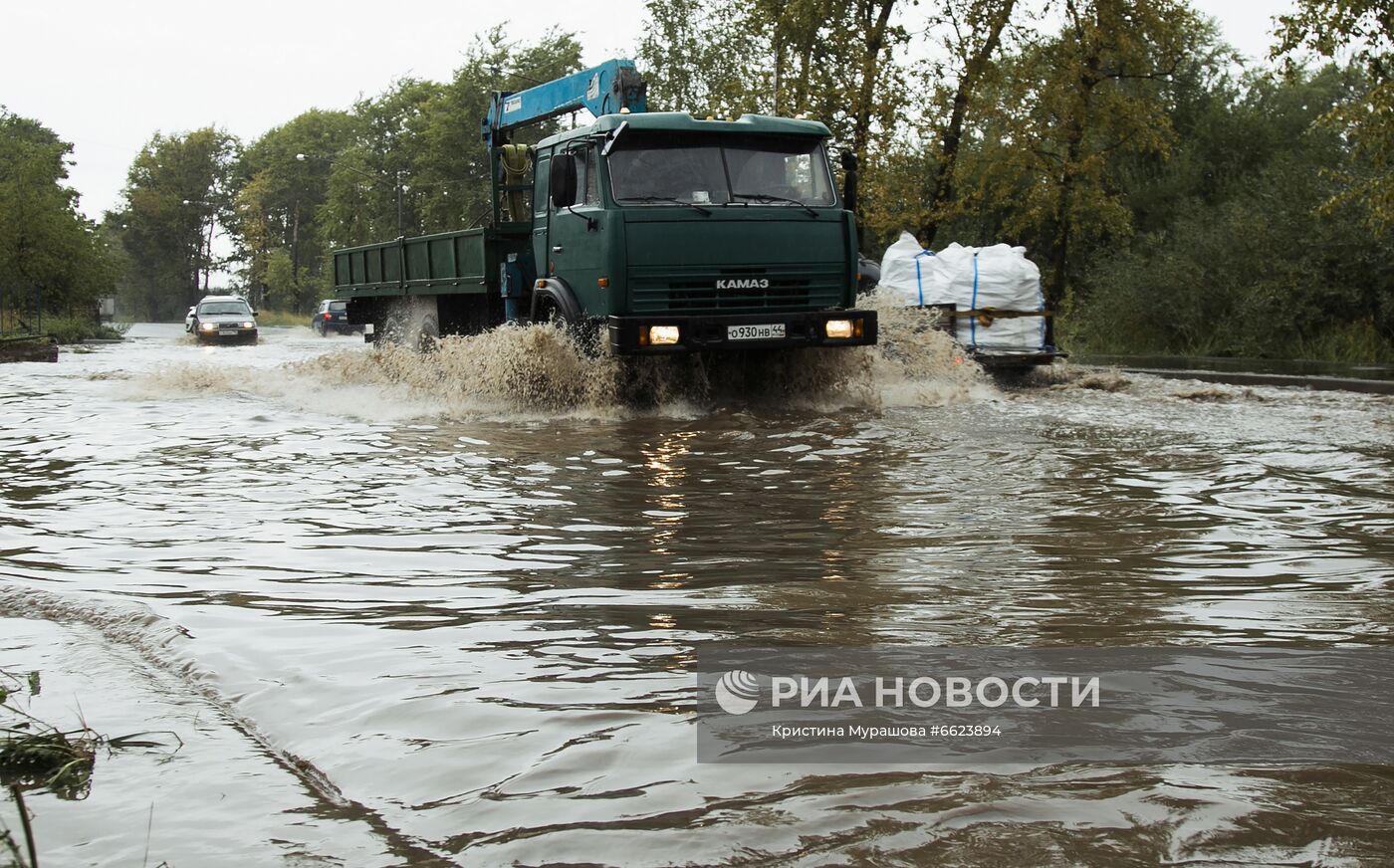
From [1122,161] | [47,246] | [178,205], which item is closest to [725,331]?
[1122,161]

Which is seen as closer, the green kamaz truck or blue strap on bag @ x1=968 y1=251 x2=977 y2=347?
the green kamaz truck

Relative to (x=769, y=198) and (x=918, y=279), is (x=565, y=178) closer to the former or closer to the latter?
(x=769, y=198)

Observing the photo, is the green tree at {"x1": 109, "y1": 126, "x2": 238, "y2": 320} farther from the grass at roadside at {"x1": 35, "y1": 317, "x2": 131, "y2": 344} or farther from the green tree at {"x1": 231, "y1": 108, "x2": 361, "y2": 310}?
the grass at roadside at {"x1": 35, "y1": 317, "x2": 131, "y2": 344}

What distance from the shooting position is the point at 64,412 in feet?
48.1

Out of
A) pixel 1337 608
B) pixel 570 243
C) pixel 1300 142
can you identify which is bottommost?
pixel 1337 608

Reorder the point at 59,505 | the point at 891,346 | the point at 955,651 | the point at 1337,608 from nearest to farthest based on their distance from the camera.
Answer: the point at 955,651 < the point at 1337,608 < the point at 59,505 < the point at 891,346

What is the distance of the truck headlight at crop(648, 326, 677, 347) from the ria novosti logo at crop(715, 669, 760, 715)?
9006 mm

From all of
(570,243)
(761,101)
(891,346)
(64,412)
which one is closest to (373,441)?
(570,243)

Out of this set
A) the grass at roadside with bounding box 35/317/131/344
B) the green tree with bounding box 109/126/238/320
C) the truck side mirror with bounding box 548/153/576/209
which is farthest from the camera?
the green tree with bounding box 109/126/238/320

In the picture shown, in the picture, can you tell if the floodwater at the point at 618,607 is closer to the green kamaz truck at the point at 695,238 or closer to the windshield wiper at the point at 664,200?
the green kamaz truck at the point at 695,238

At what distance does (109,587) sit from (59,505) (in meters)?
2.72

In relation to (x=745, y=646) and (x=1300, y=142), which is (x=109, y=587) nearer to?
(x=745, y=646)

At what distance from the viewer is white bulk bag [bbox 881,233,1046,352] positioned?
17859 millimetres

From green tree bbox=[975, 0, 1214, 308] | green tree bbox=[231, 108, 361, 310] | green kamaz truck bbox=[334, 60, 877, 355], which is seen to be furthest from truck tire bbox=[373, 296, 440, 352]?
green tree bbox=[231, 108, 361, 310]
